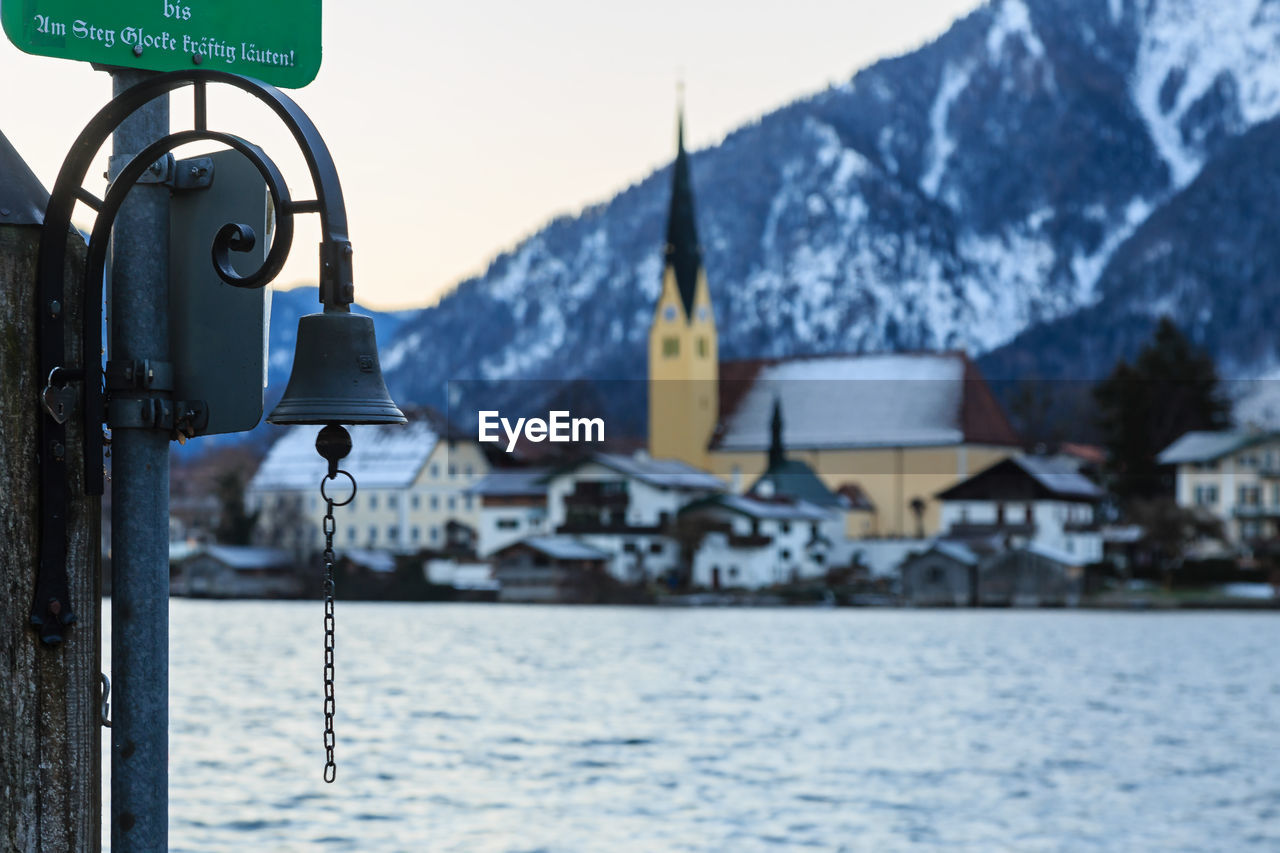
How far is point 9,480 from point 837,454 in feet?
368

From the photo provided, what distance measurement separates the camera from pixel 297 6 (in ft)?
11.6

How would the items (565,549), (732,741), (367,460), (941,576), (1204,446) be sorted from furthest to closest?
(367,460) → (941,576) → (565,549) → (1204,446) → (732,741)

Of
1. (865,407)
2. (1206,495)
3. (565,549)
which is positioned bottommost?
(565,549)

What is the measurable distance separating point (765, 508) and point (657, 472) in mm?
7351

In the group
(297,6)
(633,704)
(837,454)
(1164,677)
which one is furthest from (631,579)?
(297,6)

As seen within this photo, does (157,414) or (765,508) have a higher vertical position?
(765,508)

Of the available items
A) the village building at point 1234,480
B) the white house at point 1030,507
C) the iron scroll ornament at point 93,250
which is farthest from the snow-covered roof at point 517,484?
the iron scroll ornament at point 93,250

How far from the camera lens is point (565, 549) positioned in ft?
300

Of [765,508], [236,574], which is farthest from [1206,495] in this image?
[236,574]

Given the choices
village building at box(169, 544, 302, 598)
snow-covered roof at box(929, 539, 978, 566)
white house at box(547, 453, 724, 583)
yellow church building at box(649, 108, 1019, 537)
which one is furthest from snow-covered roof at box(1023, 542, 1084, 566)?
village building at box(169, 544, 302, 598)

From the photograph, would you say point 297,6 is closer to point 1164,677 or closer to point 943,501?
point 1164,677

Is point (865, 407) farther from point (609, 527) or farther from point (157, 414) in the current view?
point (157, 414)

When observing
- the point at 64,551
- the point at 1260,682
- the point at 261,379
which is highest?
the point at 261,379

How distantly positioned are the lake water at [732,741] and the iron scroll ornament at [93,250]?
779 inches
